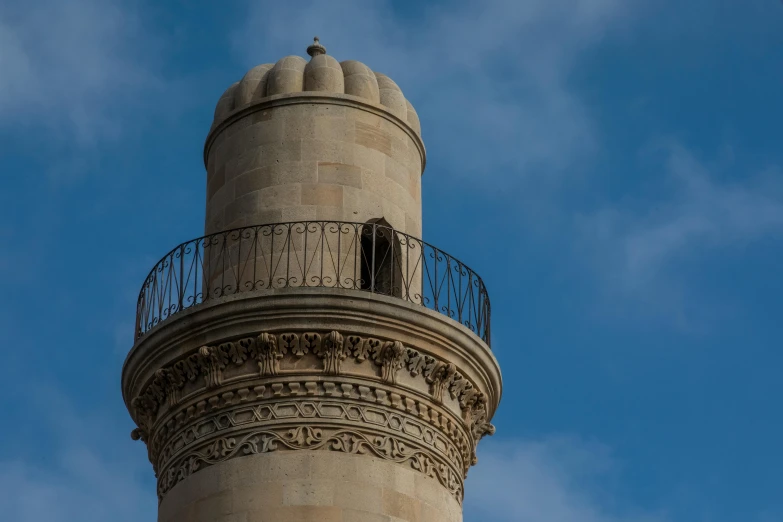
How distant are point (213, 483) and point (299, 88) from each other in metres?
5.76

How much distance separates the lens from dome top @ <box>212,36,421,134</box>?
26.7 meters

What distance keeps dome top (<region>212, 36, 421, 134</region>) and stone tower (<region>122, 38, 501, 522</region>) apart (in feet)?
0.26

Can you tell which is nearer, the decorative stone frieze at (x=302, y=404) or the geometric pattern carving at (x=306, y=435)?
the geometric pattern carving at (x=306, y=435)

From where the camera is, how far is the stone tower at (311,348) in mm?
23625

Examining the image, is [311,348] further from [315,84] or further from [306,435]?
[315,84]

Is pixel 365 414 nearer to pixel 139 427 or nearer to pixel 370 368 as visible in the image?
pixel 370 368

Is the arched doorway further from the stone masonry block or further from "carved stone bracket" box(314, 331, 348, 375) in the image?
"carved stone bracket" box(314, 331, 348, 375)

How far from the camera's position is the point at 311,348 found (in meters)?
24.1

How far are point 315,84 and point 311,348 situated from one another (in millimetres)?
4281

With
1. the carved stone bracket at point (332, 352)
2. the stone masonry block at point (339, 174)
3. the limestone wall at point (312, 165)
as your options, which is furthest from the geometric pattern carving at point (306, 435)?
the stone masonry block at point (339, 174)

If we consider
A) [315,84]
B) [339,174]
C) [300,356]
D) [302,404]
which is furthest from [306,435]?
[315,84]

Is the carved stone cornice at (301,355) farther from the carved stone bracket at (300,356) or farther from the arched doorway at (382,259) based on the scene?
the arched doorway at (382,259)

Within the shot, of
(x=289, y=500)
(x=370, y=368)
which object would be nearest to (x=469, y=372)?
(x=370, y=368)

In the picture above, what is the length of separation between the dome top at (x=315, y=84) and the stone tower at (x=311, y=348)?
79 millimetres
